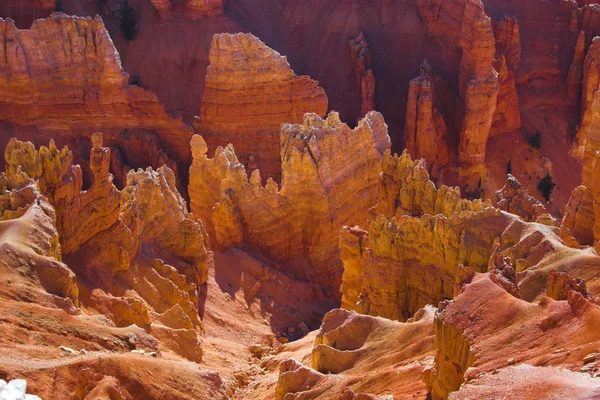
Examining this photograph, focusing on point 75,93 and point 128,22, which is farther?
point 128,22

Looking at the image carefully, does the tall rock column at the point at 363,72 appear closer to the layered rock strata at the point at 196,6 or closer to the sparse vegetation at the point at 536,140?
the layered rock strata at the point at 196,6

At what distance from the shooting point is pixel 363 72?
54.0 metres

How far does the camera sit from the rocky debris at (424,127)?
49438mm

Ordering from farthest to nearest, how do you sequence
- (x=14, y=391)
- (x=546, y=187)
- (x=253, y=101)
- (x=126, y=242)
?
(x=546, y=187) < (x=253, y=101) < (x=126, y=242) < (x=14, y=391)

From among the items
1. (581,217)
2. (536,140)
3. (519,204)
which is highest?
(519,204)

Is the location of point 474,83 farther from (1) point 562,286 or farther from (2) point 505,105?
(1) point 562,286

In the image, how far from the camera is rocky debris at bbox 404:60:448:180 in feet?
162

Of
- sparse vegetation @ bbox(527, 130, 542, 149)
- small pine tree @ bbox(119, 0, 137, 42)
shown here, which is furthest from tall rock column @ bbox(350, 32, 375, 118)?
small pine tree @ bbox(119, 0, 137, 42)

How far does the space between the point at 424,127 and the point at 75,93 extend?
20.0 m

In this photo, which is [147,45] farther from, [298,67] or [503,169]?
[503,169]

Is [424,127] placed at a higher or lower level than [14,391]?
lower

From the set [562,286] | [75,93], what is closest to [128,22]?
[75,93]

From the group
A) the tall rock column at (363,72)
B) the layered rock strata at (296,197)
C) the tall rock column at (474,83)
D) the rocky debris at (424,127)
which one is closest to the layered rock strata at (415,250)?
the layered rock strata at (296,197)

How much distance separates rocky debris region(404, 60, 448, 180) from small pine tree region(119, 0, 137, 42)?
18.6 metres
